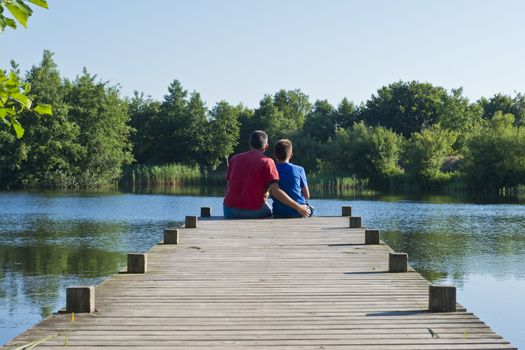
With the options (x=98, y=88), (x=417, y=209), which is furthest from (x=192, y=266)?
(x=98, y=88)

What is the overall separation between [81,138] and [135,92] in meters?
21.2

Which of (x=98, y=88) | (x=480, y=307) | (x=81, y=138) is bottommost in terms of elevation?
(x=480, y=307)

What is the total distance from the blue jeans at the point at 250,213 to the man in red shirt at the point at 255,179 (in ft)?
0.06

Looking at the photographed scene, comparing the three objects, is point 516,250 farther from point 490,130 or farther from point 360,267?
point 490,130

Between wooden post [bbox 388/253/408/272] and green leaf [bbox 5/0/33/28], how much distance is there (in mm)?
5465

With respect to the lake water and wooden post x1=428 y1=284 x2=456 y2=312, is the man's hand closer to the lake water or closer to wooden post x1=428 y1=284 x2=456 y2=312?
the lake water

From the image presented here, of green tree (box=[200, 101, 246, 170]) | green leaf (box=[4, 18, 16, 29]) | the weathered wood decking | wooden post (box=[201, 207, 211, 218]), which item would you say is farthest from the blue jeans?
green tree (box=[200, 101, 246, 170])

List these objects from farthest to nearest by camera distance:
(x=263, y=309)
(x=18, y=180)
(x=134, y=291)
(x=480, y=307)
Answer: (x=18, y=180) → (x=480, y=307) → (x=134, y=291) → (x=263, y=309)

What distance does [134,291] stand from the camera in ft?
22.3

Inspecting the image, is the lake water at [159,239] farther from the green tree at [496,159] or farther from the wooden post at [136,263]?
the green tree at [496,159]

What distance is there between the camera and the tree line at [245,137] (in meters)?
52.9

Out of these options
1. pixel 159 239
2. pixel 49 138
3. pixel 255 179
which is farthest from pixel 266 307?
pixel 49 138

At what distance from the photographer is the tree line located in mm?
52938

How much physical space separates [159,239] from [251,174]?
405 inches
